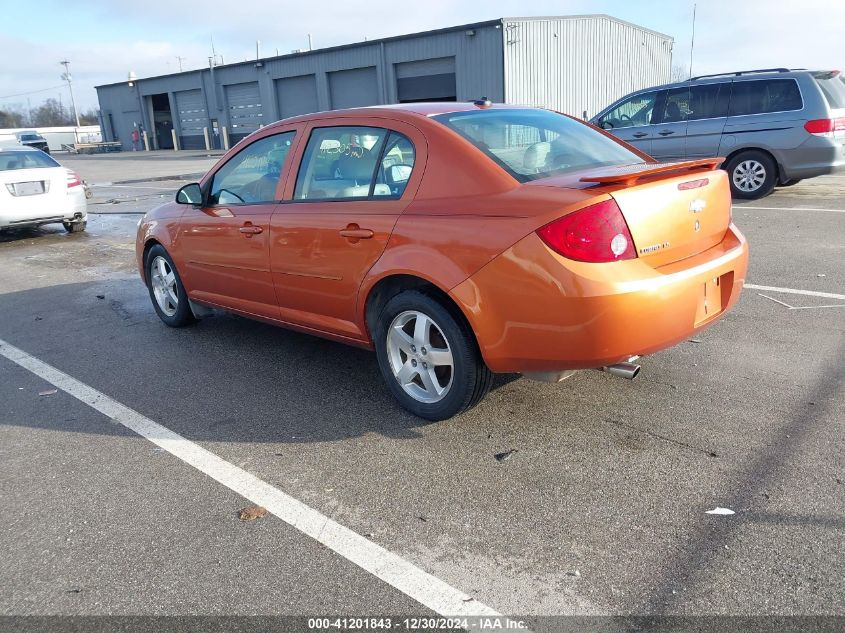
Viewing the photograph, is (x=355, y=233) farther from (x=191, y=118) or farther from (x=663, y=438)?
(x=191, y=118)

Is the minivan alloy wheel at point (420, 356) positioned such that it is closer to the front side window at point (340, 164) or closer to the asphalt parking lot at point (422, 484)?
the asphalt parking lot at point (422, 484)

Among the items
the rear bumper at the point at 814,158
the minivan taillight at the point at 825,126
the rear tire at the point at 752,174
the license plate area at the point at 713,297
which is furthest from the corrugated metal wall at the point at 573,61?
the license plate area at the point at 713,297

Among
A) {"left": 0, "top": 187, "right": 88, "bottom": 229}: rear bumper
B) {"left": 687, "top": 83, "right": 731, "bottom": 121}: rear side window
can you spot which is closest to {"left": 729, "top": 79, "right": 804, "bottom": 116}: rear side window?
{"left": 687, "top": 83, "right": 731, "bottom": 121}: rear side window

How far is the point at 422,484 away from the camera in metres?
3.21

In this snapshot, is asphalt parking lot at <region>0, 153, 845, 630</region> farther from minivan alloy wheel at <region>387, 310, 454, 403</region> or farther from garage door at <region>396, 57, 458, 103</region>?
garage door at <region>396, 57, 458, 103</region>

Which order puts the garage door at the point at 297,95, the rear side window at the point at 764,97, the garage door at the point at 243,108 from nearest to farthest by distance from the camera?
the rear side window at the point at 764,97 < the garage door at the point at 297,95 < the garage door at the point at 243,108

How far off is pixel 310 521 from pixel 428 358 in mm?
1126

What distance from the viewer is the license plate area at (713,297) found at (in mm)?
3461

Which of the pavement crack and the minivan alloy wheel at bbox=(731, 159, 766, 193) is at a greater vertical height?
the minivan alloy wheel at bbox=(731, 159, 766, 193)

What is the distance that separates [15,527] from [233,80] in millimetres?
41905

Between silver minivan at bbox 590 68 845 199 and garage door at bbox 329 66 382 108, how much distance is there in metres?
22.2

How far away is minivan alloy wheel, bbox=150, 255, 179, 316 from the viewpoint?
5855 millimetres

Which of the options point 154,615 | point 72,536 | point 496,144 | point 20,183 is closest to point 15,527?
point 72,536

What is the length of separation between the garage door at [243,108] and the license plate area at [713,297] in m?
38.8
